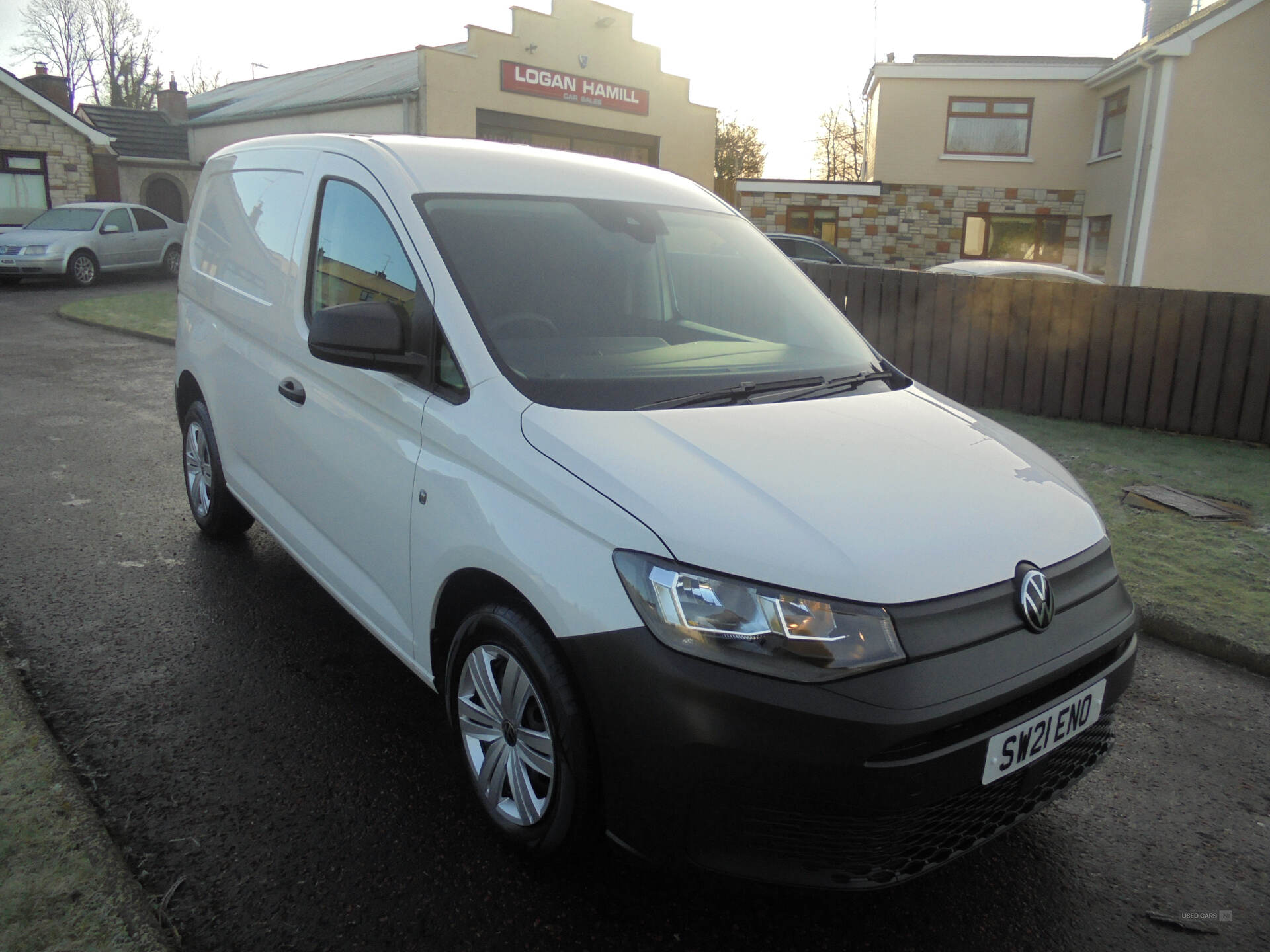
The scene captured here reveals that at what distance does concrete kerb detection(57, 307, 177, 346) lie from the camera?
45.4 feet

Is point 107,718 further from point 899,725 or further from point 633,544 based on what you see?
point 899,725

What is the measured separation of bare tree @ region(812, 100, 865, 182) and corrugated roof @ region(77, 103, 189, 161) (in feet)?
107

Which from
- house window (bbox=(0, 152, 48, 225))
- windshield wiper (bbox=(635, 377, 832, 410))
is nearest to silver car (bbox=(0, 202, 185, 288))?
house window (bbox=(0, 152, 48, 225))

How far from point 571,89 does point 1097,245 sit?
1504 cm

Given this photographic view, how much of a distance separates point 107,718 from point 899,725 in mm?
2749

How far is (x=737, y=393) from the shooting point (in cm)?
294

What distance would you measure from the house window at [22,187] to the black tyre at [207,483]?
28.9 meters

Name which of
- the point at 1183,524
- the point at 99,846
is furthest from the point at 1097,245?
the point at 99,846

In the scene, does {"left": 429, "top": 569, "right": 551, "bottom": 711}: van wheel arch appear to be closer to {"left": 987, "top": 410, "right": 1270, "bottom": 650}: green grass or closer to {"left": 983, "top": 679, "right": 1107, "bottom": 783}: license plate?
{"left": 983, "top": 679, "right": 1107, "bottom": 783}: license plate

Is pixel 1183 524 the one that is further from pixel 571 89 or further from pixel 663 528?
pixel 571 89

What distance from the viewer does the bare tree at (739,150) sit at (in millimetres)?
50750

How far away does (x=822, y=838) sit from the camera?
7.00ft

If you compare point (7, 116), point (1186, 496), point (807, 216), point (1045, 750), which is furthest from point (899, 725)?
point (7, 116)

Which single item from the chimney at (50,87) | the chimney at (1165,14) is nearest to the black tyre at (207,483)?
the chimney at (1165,14)
